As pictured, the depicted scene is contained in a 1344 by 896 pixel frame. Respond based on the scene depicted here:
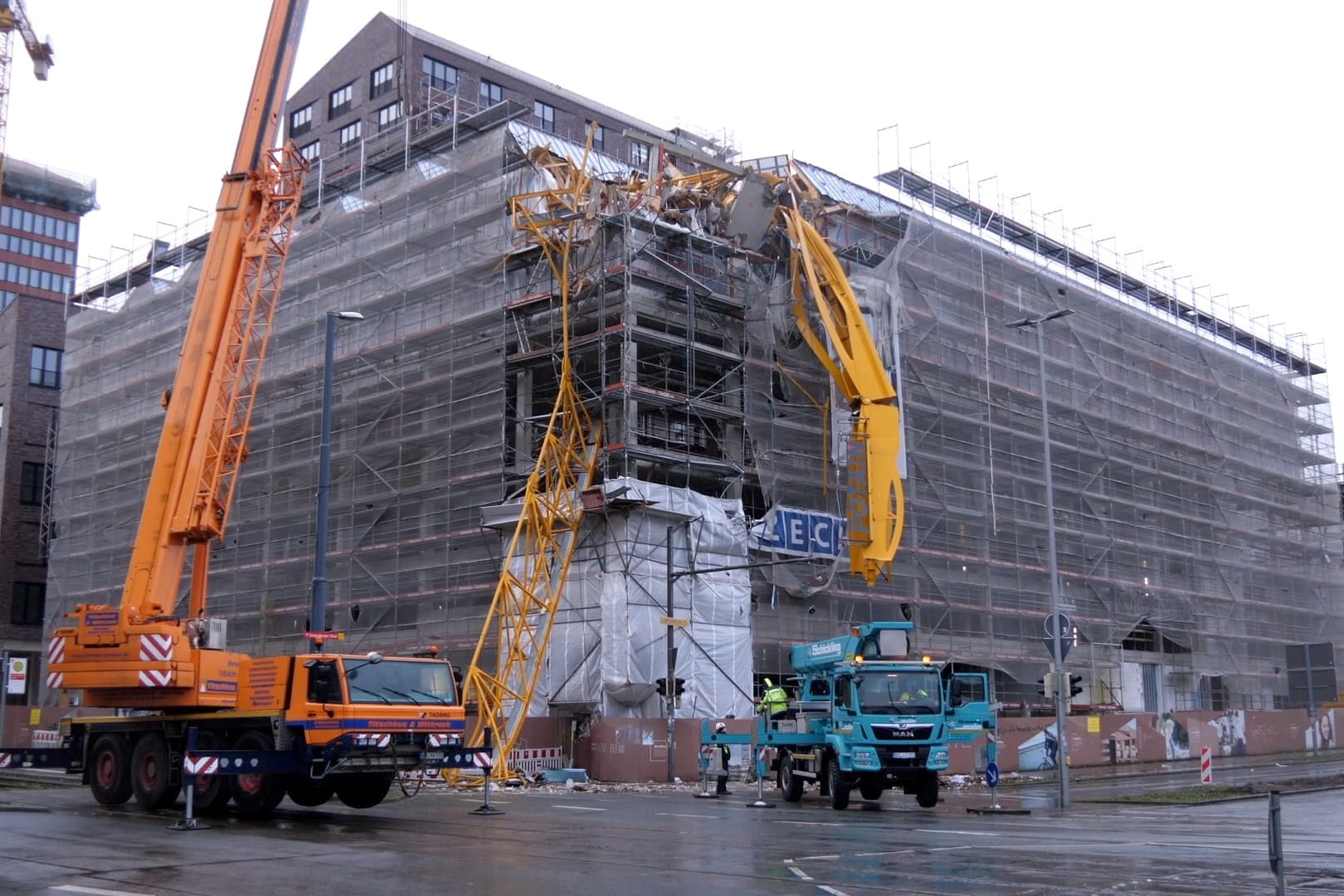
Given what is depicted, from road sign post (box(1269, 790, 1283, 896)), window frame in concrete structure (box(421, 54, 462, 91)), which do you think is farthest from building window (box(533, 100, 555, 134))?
road sign post (box(1269, 790, 1283, 896))

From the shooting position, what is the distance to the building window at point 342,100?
2633 inches

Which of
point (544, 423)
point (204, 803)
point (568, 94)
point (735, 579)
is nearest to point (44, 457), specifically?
point (568, 94)

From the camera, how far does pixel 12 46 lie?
62062 mm

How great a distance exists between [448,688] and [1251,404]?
4749cm

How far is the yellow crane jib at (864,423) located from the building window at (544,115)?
33.4 m

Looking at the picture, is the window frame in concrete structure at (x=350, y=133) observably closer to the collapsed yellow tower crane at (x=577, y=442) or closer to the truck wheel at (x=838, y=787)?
the collapsed yellow tower crane at (x=577, y=442)

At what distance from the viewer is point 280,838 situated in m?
17.1

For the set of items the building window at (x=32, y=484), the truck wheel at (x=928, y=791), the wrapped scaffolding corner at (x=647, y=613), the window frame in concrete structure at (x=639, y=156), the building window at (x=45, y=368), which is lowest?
the truck wheel at (x=928, y=791)

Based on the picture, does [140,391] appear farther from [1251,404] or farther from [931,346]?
[1251,404]

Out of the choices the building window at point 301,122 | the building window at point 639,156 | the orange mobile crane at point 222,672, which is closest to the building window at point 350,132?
the building window at point 301,122

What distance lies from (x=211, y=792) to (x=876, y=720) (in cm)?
1142

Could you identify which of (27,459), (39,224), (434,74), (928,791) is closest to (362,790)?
(928,791)

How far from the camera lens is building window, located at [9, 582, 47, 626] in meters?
64.8

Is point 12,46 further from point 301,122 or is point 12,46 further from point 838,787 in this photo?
point 838,787
